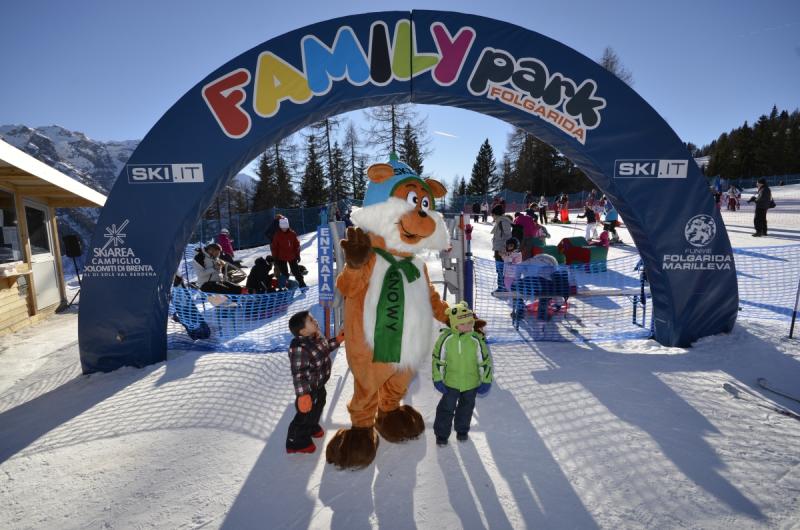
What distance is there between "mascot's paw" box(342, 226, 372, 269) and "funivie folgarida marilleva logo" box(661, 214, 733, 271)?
Result: 13.5ft

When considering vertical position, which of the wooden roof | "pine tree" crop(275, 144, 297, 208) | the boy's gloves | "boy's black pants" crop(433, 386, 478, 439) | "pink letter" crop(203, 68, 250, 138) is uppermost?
"pine tree" crop(275, 144, 297, 208)

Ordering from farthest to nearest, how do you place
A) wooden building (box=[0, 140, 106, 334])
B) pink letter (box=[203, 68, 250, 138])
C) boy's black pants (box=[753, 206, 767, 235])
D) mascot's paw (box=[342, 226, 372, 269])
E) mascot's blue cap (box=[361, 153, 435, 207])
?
1. boy's black pants (box=[753, 206, 767, 235])
2. wooden building (box=[0, 140, 106, 334])
3. pink letter (box=[203, 68, 250, 138])
4. mascot's blue cap (box=[361, 153, 435, 207])
5. mascot's paw (box=[342, 226, 372, 269])

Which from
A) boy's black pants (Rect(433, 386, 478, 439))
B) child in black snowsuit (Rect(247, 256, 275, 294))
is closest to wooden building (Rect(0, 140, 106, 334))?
child in black snowsuit (Rect(247, 256, 275, 294))

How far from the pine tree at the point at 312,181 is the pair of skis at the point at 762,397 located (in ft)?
103

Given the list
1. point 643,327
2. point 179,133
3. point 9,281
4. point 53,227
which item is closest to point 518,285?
point 643,327

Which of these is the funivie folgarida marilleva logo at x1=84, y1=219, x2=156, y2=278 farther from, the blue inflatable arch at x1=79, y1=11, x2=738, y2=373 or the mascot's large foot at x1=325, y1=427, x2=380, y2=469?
the mascot's large foot at x1=325, y1=427, x2=380, y2=469

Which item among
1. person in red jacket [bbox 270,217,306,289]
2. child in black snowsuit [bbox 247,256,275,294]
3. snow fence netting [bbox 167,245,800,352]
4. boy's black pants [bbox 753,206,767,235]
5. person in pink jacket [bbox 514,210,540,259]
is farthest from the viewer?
boy's black pants [bbox 753,206,767,235]

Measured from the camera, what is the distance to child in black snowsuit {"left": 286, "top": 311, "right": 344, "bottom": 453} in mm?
2848

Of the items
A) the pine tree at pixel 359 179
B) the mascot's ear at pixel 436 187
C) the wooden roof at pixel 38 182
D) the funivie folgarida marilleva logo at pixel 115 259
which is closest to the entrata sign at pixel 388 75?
the funivie folgarida marilleva logo at pixel 115 259

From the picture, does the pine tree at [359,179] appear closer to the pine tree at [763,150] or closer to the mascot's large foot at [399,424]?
the mascot's large foot at [399,424]

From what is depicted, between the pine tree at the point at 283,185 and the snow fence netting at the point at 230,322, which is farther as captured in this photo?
the pine tree at the point at 283,185

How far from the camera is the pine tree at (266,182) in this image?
1281 inches

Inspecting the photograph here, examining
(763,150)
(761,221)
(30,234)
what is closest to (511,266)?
(30,234)

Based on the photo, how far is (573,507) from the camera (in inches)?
95.2
